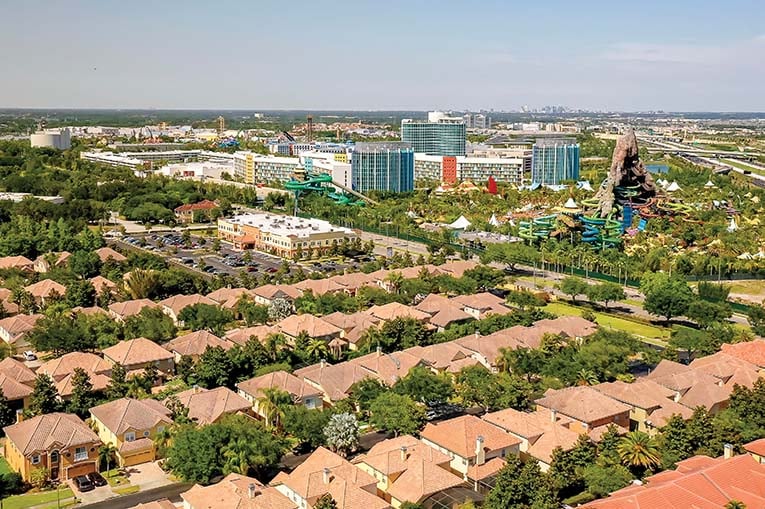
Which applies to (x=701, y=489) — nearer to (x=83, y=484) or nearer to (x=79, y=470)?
(x=83, y=484)

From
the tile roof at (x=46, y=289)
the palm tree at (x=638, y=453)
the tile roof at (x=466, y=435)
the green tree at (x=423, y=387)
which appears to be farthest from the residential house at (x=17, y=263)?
the palm tree at (x=638, y=453)

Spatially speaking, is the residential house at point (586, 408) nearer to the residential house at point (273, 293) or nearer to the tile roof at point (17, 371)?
the residential house at point (273, 293)

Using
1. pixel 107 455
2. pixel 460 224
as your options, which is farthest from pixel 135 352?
pixel 460 224

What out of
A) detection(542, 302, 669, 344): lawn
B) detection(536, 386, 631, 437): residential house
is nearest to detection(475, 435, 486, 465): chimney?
detection(536, 386, 631, 437): residential house

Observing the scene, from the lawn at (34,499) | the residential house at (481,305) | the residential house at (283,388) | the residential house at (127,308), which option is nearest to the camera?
the lawn at (34,499)

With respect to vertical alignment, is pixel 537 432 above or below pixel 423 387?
below

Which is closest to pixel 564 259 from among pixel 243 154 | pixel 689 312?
pixel 689 312

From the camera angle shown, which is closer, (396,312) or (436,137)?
(396,312)
